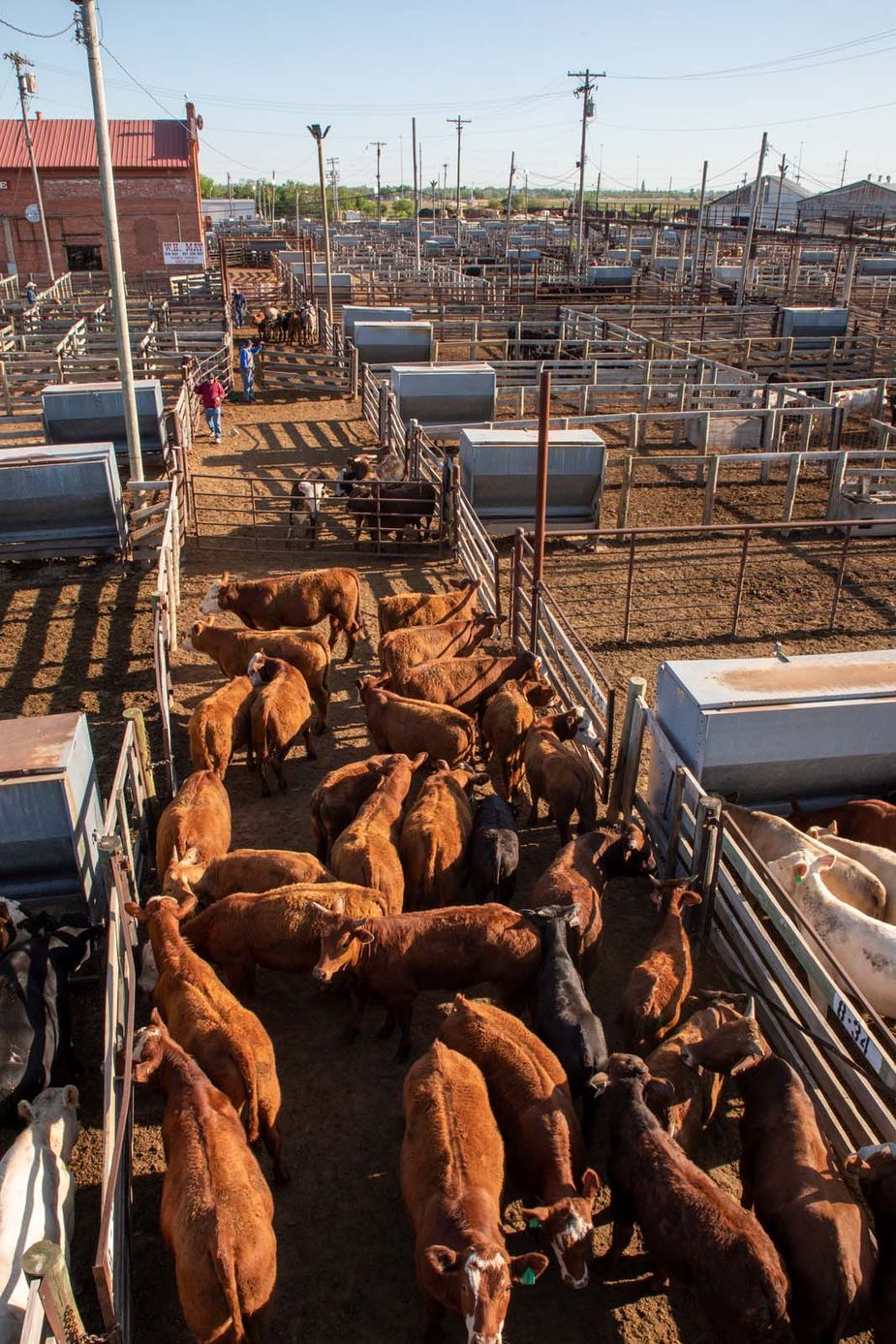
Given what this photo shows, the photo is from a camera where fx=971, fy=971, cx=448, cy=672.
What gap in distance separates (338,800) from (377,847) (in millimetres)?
855

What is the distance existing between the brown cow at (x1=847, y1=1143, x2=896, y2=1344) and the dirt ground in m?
0.80

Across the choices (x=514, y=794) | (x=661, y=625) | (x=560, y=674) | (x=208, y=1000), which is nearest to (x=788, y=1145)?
(x=208, y=1000)

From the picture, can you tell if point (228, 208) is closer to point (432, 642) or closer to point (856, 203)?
point (856, 203)

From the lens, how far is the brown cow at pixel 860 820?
715 cm

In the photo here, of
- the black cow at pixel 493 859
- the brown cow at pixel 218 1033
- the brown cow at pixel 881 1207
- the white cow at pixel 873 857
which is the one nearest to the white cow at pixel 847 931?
the white cow at pixel 873 857

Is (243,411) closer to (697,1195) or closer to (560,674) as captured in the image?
(560,674)

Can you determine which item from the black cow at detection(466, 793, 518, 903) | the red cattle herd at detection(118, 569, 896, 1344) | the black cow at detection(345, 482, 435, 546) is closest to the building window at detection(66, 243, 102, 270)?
the black cow at detection(345, 482, 435, 546)

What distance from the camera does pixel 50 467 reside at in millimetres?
12930

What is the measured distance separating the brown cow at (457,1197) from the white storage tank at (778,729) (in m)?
3.14

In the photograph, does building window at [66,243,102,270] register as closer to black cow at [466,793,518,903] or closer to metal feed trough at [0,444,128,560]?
metal feed trough at [0,444,128,560]

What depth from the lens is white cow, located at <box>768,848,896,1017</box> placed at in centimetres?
589

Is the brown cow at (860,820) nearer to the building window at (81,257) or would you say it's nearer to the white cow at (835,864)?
the white cow at (835,864)

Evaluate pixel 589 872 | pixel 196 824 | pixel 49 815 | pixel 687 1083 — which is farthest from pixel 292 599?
pixel 687 1083

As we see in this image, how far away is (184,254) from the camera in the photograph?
4116cm
